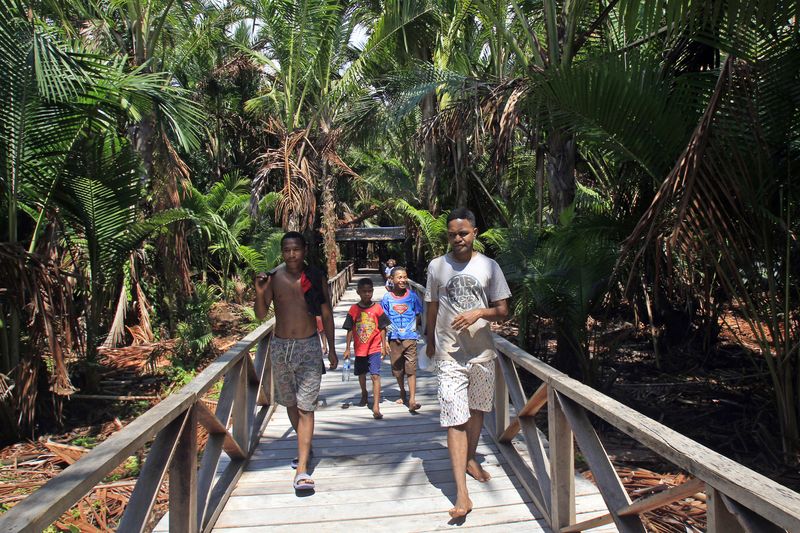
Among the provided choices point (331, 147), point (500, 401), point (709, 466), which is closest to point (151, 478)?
point (709, 466)

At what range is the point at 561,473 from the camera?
122 inches

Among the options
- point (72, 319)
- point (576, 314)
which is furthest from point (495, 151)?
point (72, 319)

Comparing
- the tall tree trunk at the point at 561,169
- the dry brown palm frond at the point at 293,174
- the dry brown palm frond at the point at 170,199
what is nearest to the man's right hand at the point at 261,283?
the tall tree trunk at the point at 561,169

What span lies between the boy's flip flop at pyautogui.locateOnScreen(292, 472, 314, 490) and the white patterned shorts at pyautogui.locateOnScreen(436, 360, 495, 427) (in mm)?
953

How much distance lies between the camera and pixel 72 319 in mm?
5895

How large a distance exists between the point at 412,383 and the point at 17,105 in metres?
4.46

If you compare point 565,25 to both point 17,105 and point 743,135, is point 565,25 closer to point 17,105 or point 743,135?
point 743,135

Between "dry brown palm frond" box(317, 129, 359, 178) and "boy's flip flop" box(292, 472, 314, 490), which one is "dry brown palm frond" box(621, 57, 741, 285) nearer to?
"boy's flip flop" box(292, 472, 314, 490)

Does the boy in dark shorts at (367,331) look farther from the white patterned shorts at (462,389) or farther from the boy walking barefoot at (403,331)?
the white patterned shorts at (462,389)

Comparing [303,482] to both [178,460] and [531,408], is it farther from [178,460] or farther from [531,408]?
[531,408]

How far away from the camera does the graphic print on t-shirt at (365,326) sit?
5945 millimetres

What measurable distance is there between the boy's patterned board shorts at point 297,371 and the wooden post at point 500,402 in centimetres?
139

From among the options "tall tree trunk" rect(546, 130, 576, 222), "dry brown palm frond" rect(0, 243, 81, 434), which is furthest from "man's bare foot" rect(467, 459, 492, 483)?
"tall tree trunk" rect(546, 130, 576, 222)

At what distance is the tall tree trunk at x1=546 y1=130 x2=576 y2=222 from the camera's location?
7.24 m
